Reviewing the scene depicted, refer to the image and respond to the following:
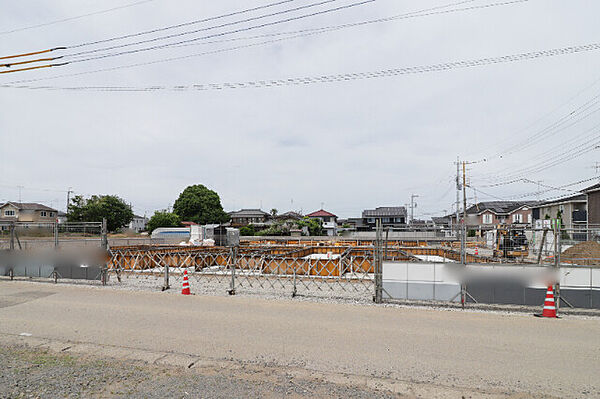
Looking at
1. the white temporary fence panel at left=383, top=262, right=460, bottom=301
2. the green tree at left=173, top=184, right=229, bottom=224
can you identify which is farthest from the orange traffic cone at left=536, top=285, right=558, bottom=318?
the green tree at left=173, top=184, right=229, bottom=224

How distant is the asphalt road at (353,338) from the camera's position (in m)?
5.41

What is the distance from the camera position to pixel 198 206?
66.2m

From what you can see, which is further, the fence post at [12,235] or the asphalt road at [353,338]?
the fence post at [12,235]

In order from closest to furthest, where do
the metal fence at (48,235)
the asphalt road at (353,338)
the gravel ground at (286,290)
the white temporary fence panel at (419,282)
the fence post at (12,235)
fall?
the asphalt road at (353,338) → the gravel ground at (286,290) → the white temporary fence panel at (419,282) → the metal fence at (48,235) → the fence post at (12,235)

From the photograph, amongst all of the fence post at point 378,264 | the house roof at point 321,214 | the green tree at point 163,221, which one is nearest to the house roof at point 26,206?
the green tree at point 163,221

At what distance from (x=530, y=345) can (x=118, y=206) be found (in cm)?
6036

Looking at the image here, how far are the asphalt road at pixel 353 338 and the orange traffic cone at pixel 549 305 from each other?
1.03 feet

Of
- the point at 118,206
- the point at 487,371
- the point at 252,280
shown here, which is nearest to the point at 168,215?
the point at 118,206

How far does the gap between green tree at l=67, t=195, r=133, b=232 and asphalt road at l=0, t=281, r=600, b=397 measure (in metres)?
47.7

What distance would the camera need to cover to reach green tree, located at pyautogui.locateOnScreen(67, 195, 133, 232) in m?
53.6

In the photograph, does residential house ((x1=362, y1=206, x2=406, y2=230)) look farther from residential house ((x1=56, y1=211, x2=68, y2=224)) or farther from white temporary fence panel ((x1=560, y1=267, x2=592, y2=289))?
white temporary fence panel ((x1=560, y1=267, x2=592, y2=289))

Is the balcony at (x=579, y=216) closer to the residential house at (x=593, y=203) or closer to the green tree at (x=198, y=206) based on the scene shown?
the residential house at (x=593, y=203)

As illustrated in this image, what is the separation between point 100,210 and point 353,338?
181 feet

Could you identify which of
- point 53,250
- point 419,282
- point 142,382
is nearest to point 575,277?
point 419,282
